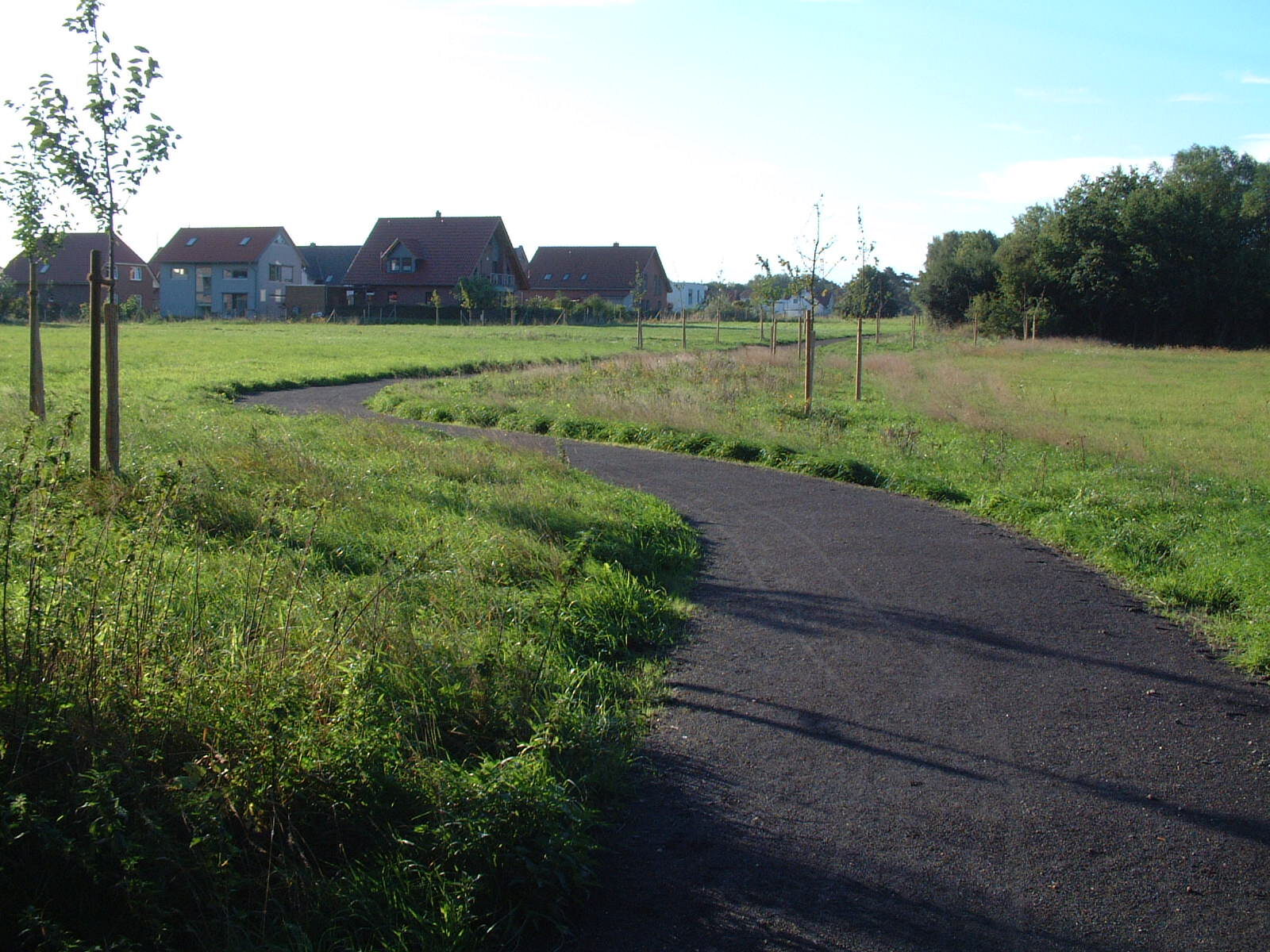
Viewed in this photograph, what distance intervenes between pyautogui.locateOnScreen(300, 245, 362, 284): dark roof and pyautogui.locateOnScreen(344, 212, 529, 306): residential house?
16412 mm

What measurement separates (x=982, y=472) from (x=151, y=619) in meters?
10.3

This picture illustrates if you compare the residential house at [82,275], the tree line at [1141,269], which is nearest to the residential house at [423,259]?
the residential house at [82,275]

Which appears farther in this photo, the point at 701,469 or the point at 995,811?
the point at 701,469

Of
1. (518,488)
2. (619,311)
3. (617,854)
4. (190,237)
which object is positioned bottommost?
(617,854)

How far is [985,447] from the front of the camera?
46.0 ft

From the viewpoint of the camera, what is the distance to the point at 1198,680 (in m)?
5.94

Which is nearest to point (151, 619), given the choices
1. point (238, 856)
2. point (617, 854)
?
point (238, 856)

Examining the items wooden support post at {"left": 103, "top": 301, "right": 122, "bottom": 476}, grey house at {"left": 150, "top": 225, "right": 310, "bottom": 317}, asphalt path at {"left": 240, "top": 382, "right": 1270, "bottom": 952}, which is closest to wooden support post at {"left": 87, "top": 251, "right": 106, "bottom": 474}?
wooden support post at {"left": 103, "top": 301, "right": 122, "bottom": 476}

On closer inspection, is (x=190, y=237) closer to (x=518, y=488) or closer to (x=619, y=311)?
(x=619, y=311)

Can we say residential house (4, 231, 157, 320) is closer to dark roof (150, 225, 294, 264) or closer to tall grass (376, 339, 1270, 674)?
dark roof (150, 225, 294, 264)

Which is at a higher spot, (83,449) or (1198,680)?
(83,449)

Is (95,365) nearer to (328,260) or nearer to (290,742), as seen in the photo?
(290,742)

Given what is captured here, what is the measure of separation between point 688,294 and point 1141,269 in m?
84.2

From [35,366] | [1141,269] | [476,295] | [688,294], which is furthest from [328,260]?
[35,366]
